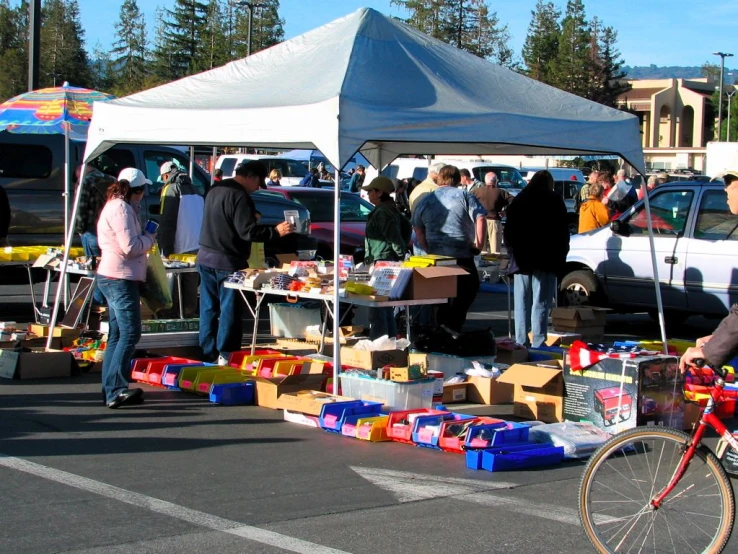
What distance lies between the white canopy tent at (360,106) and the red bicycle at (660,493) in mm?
3721

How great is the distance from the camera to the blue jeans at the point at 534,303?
10.9 meters

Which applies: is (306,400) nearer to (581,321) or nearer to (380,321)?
(380,321)

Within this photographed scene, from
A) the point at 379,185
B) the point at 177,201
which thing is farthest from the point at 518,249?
the point at 177,201

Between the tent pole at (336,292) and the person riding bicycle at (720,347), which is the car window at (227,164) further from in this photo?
the person riding bicycle at (720,347)

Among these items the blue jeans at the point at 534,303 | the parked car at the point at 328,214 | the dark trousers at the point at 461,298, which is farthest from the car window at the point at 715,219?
the parked car at the point at 328,214

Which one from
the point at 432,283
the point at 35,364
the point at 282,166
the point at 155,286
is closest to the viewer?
the point at 432,283

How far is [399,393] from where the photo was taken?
810 cm

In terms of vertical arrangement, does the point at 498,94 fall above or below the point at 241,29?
below

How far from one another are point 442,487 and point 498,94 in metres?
4.21

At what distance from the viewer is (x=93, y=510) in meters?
5.64

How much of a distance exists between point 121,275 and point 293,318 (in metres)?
3.45

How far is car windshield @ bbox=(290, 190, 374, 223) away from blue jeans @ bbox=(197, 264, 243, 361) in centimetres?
862

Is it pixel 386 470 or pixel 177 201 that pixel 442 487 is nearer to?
pixel 386 470

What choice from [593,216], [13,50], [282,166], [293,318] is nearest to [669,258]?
[593,216]
